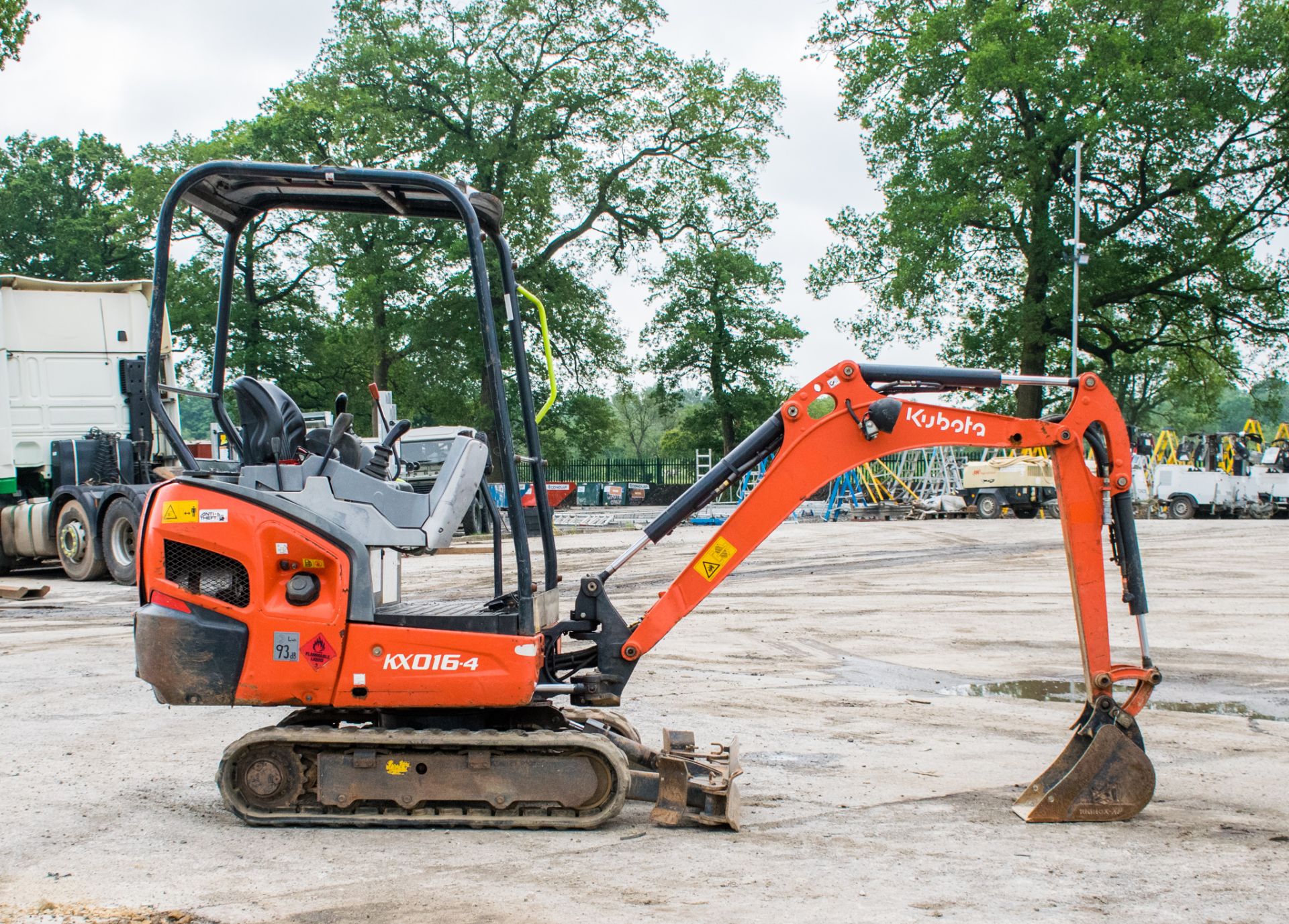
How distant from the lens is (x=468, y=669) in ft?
17.4

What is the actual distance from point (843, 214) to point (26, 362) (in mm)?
31166

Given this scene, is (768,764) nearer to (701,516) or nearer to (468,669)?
(468,669)

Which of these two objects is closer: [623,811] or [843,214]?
[623,811]

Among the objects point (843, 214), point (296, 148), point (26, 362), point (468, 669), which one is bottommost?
point (468, 669)

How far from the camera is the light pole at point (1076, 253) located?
35.2 meters

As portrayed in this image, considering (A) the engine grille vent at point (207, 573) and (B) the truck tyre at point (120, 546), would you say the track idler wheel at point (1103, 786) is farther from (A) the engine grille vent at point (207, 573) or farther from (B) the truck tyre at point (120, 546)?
(B) the truck tyre at point (120, 546)

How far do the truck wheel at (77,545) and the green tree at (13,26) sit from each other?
1307 centimetres

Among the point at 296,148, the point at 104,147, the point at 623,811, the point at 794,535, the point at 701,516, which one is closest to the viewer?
the point at 623,811

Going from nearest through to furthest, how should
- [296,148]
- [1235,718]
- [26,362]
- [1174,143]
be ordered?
[1235,718] < [26,362] < [1174,143] < [296,148]

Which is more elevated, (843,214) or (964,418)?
(843,214)

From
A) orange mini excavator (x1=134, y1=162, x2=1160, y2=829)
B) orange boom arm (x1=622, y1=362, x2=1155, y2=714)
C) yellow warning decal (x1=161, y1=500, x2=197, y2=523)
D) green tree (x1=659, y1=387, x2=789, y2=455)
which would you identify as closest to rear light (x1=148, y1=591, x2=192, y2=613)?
orange mini excavator (x1=134, y1=162, x2=1160, y2=829)

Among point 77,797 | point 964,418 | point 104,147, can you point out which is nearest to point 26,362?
point 77,797

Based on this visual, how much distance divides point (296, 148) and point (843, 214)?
20977 mm

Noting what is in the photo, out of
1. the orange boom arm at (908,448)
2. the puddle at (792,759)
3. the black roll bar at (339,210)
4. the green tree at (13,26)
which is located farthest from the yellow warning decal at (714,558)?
the green tree at (13,26)
